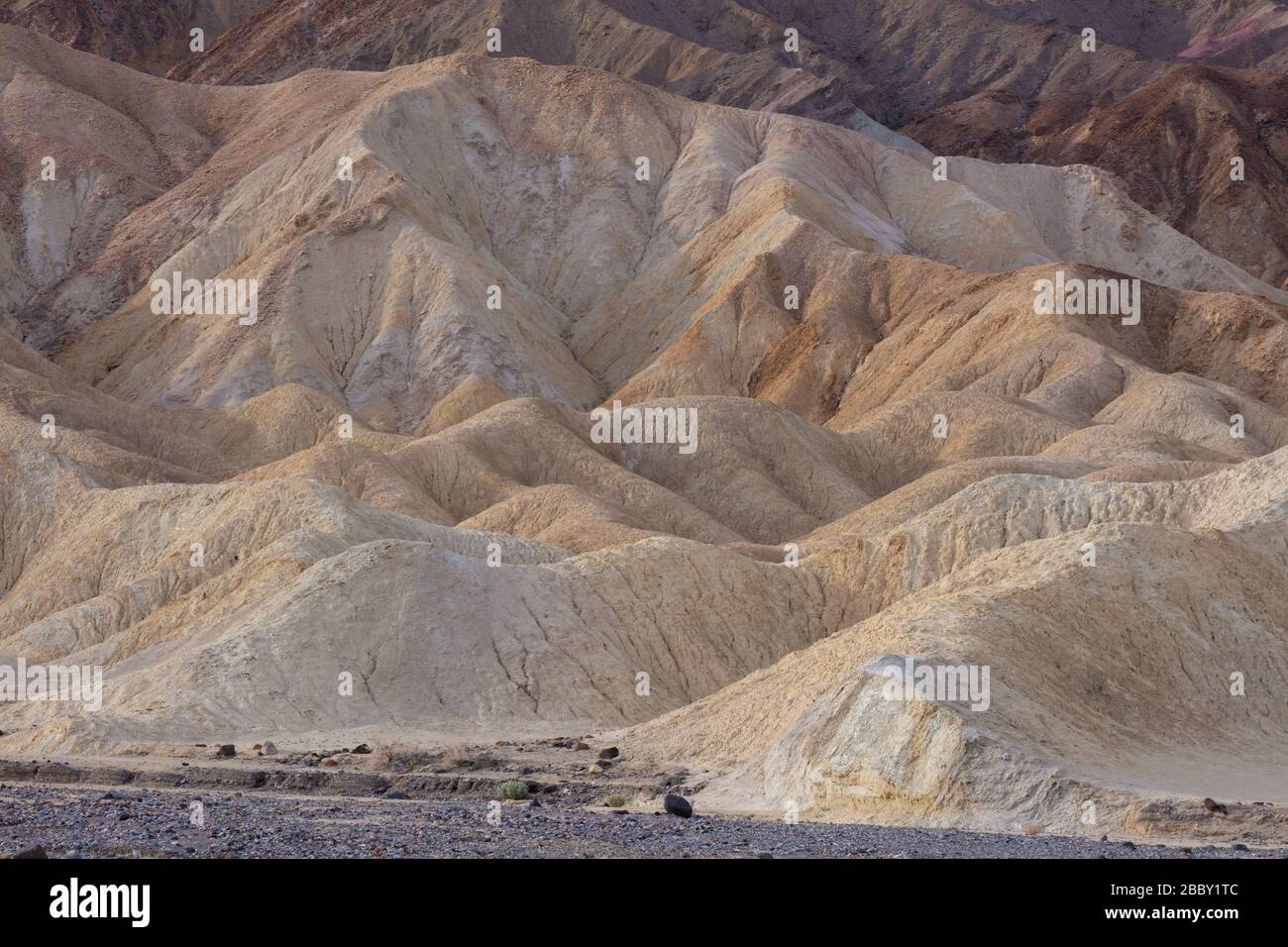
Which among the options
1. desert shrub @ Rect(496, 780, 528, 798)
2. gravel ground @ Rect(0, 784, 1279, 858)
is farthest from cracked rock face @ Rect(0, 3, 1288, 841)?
desert shrub @ Rect(496, 780, 528, 798)

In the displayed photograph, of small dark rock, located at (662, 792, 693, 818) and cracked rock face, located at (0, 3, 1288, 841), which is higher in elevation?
cracked rock face, located at (0, 3, 1288, 841)

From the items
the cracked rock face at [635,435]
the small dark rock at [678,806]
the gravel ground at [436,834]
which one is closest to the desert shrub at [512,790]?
the gravel ground at [436,834]

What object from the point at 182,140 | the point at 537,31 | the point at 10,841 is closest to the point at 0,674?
the point at 10,841

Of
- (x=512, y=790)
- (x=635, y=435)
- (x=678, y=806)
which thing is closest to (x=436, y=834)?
(x=678, y=806)

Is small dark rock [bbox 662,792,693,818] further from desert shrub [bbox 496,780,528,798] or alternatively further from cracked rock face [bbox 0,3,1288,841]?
desert shrub [bbox 496,780,528,798]

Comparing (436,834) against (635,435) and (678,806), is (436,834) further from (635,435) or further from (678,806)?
(635,435)

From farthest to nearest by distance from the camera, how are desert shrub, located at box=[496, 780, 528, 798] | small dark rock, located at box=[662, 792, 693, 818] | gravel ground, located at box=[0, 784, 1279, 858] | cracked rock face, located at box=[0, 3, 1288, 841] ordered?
cracked rock face, located at box=[0, 3, 1288, 841] < desert shrub, located at box=[496, 780, 528, 798] < small dark rock, located at box=[662, 792, 693, 818] < gravel ground, located at box=[0, 784, 1279, 858]
